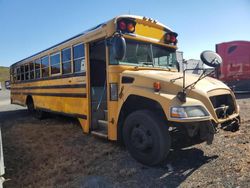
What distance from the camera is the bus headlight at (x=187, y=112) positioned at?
3.11 meters

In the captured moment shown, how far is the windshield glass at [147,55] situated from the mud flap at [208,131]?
177 cm

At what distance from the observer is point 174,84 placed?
348 cm

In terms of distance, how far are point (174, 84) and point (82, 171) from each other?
186 cm

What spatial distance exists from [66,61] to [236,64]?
9918mm

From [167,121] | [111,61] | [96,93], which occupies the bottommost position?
[167,121]

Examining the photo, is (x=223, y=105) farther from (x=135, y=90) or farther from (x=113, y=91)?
(x=113, y=91)

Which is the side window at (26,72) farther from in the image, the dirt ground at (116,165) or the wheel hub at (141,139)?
the wheel hub at (141,139)

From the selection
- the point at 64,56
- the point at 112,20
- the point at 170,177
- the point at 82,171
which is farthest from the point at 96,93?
the point at 170,177

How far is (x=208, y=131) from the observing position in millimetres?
3297

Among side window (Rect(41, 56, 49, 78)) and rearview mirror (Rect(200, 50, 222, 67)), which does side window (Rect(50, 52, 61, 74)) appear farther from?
rearview mirror (Rect(200, 50, 222, 67))

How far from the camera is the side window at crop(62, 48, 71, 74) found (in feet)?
19.0

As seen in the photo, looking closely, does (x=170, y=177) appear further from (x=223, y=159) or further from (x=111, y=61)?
(x=111, y=61)

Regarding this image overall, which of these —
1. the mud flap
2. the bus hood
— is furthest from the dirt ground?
the bus hood

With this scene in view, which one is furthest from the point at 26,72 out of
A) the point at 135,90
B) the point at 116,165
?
the point at 116,165
